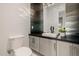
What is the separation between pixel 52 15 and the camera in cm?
154

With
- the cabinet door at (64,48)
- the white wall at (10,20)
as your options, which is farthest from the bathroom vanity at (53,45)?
the white wall at (10,20)

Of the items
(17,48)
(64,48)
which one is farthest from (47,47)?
(17,48)

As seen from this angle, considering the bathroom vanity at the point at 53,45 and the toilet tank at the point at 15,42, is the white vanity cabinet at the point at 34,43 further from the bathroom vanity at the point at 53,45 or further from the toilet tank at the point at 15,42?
the toilet tank at the point at 15,42

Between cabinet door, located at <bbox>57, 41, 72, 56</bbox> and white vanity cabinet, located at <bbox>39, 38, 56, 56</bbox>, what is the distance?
54 millimetres

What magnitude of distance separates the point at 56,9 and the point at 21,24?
Answer: 0.42 metres

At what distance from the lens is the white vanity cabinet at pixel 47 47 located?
1.51m

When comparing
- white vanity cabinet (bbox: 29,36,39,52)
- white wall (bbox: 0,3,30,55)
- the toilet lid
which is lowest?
the toilet lid

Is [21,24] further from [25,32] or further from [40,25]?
[40,25]

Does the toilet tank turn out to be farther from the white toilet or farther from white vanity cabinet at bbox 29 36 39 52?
white vanity cabinet at bbox 29 36 39 52

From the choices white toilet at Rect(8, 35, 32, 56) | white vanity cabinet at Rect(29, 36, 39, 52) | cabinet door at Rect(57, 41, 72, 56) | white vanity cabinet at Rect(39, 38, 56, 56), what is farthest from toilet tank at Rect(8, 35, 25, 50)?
cabinet door at Rect(57, 41, 72, 56)

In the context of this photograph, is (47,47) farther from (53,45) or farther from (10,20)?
(10,20)

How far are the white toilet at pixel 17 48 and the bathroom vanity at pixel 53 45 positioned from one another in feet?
Result: 0.24

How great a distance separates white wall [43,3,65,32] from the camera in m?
1.52

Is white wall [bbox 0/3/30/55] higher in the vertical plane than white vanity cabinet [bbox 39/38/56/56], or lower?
higher
